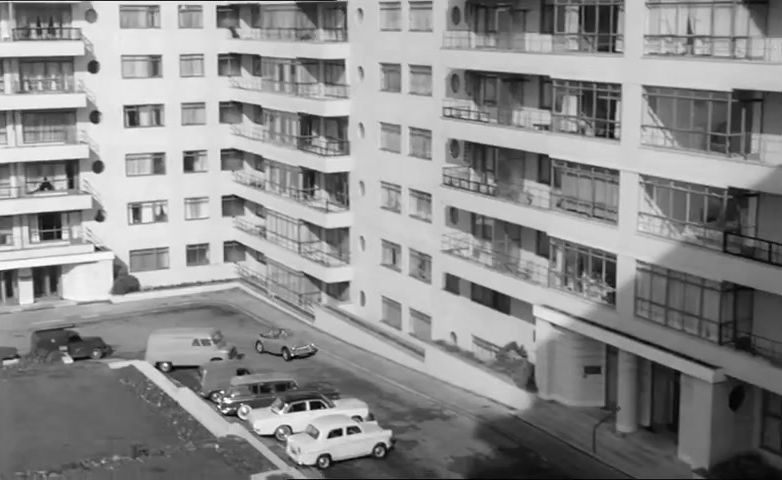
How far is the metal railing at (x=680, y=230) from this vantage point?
36906 mm

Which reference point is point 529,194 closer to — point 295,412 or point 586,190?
point 586,190

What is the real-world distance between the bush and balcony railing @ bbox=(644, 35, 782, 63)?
34.3m

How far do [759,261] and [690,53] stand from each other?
7056 millimetres

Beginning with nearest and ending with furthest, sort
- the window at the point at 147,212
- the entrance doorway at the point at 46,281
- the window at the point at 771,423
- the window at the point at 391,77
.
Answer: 1. the window at the point at 771,423
2. the window at the point at 391,77
3. the entrance doorway at the point at 46,281
4. the window at the point at 147,212

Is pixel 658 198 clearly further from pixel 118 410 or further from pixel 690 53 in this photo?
pixel 118 410

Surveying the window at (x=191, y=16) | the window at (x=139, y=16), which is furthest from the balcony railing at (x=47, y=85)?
the window at (x=191, y=16)

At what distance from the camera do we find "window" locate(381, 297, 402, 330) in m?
54.1

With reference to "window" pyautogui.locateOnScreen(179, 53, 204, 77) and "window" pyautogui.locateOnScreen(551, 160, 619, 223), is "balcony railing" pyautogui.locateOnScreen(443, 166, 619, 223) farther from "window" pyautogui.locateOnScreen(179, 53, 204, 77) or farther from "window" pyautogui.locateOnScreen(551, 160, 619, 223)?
"window" pyautogui.locateOnScreen(179, 53, 204, 77)

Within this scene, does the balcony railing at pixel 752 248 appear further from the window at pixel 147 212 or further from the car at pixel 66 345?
the window at pixel 147 212

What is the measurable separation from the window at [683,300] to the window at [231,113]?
3360 centimetres

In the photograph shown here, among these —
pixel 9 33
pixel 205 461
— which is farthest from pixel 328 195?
pixel 205 461

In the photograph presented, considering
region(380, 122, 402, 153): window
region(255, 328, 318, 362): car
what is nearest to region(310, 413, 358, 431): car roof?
region(255, 328, 318, 362): car

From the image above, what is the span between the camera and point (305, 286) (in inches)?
2381

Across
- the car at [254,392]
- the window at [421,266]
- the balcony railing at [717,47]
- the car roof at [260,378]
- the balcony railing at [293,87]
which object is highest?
the balcony railing at [717,47]
